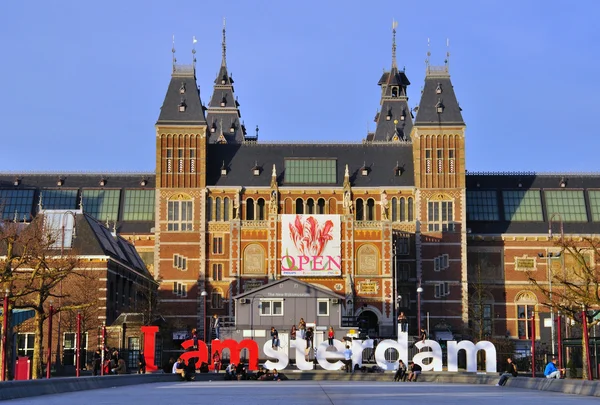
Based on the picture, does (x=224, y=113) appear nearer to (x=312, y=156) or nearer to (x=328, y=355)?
(x=312, y=156)

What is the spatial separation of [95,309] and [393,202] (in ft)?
118

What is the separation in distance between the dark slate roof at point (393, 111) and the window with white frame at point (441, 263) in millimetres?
23819

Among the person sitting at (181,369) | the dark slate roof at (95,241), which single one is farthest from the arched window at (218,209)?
the person sitting at (181,369)

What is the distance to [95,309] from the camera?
7731 cm

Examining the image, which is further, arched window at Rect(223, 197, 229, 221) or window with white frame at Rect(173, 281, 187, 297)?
arched window at Rect(223, 197, 229, 221)

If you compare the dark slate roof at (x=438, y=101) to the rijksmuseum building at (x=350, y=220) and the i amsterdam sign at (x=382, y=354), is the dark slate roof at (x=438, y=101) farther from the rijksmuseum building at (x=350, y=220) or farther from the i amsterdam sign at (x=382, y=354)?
the i amsterdam sign at (x=382, y=354)

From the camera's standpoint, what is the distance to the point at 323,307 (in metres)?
86.6

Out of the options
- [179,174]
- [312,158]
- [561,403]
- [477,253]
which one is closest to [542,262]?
[477,253]

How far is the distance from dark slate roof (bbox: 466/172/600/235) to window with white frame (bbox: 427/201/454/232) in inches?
157

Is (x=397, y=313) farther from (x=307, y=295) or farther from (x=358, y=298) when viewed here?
(x=307, y=295)

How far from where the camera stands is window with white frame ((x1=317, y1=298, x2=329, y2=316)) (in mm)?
86312

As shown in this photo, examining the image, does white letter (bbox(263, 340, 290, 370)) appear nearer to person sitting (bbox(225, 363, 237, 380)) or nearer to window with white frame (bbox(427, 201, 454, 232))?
person sitting (bbox(225, 363, 237, 380))

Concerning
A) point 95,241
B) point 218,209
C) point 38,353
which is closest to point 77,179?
point 218,209

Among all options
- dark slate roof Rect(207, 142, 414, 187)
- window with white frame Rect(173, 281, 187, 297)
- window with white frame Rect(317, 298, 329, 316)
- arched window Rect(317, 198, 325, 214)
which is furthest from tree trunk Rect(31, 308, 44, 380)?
arched window Rect(317, 198, 325, 214)
